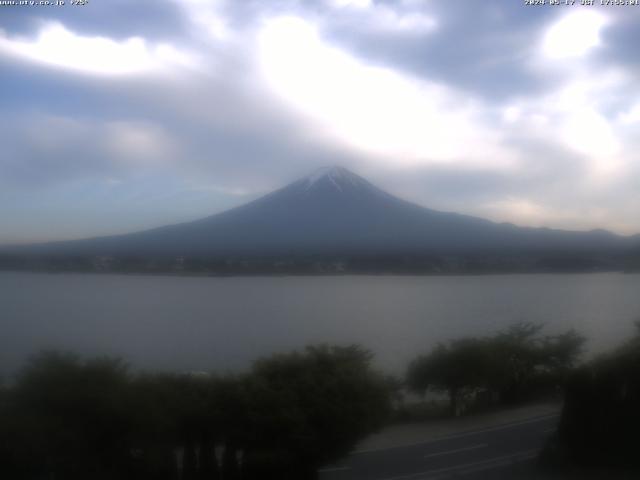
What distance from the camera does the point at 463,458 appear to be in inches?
209

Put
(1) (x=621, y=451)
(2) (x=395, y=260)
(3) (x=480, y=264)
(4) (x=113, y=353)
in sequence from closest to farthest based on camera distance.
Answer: (1) (x=621, y=451), (4) (x=113, y=353), (3) (x=480, y=264), (2) (x=395, y=260)

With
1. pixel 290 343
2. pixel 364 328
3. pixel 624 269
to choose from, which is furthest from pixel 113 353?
pixel 624 269

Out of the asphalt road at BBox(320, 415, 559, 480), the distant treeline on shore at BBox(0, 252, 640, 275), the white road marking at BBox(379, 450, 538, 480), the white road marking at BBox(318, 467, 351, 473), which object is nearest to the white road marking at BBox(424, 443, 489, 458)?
the asphalt road at BBox(320, 415, 559, 480)

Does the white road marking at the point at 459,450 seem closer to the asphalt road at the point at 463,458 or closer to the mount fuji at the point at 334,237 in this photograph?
the asphalt road at the point at 463,458

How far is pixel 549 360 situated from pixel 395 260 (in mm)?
3560

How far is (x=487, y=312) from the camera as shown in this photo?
27.5 feet

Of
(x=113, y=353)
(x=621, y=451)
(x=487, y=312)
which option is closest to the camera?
(x=621, y=451)

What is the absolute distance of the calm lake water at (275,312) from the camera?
6.56 meters

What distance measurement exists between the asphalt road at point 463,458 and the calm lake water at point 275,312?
1.26m

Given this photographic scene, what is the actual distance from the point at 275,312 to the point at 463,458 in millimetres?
4678

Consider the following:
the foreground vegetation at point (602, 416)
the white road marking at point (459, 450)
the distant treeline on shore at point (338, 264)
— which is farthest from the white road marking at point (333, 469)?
the distant treeline on shore at point (338, 264)

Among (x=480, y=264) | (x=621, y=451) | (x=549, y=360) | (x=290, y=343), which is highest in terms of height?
(x=480, y=264)

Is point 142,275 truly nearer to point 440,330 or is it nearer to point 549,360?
point 440,330

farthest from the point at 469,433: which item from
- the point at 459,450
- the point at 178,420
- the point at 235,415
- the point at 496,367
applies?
the point at 178,420
